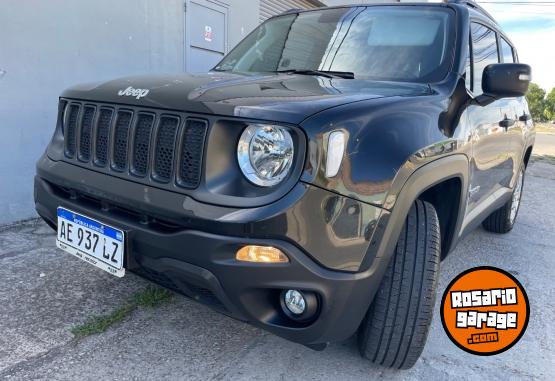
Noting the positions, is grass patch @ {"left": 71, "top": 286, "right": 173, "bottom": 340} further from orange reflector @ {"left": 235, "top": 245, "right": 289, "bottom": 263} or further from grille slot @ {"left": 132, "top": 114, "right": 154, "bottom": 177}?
orange reflector @ {"left": 235, "top": 245, "right": 289, "bottom": 263}

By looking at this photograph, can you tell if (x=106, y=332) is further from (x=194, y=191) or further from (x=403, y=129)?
(x=403, y=129)

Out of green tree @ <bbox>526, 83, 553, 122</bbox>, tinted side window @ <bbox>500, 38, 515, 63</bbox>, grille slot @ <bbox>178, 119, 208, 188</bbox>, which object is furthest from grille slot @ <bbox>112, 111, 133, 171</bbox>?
green tree @ <bbox>526, 83, 553, 122</bbox>

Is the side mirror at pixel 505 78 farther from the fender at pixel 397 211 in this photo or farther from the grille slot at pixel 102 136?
the grille slot at pixel 102 136

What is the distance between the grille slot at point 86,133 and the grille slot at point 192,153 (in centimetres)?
72

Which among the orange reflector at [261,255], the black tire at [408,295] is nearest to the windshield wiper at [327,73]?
the black tire at [408,295]

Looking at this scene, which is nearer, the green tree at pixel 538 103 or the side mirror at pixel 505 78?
the side mirror at pixel 505 78

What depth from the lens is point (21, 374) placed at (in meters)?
2.06

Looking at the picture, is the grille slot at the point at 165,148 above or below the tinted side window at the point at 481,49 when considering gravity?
below

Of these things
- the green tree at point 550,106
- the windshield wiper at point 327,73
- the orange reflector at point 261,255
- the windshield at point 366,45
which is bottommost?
the green tree at point 550,106

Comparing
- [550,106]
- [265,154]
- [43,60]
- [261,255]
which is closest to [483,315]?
[261,255]

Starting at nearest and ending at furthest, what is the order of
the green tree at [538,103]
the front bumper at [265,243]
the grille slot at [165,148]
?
the front bumper at [265,243] < the grille slot at [165,148] < the green tree at [538,103]

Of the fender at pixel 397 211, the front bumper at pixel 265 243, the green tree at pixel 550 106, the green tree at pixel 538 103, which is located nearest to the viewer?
the front bumper at pixel 265 243

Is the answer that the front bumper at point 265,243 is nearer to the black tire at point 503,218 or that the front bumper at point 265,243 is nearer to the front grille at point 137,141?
the front grille at point 137,141

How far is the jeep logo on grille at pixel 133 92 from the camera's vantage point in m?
A: 2.05
